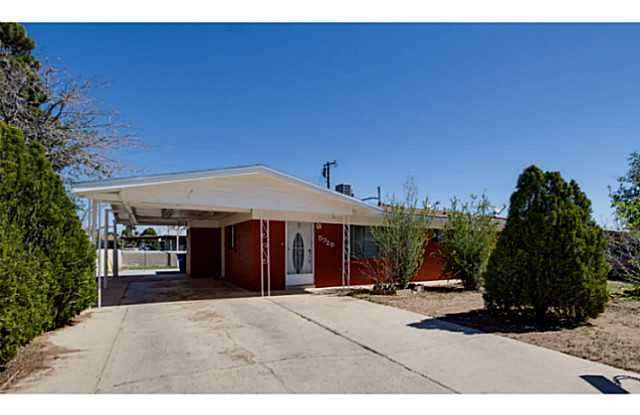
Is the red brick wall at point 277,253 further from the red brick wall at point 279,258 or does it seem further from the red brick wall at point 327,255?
the red brick wall at point 327,255

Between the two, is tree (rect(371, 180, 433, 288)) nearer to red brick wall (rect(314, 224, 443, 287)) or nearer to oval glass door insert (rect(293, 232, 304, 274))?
red brick wall (rect(314, 224, 443, 287))

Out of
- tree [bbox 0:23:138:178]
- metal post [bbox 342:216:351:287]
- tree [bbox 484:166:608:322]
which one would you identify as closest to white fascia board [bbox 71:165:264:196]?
metal post [bbox 342:216:351:287]

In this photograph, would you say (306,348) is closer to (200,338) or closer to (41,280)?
(200,338)

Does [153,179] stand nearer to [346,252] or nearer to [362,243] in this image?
[346,252]

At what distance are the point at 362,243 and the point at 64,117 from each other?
42.0 ft

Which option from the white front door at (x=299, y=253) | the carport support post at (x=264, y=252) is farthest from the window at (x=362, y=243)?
the carport support post at (x=264, y=252)

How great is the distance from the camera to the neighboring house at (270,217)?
9.80 metres

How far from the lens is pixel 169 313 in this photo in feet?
28.6

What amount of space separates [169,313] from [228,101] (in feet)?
24.5

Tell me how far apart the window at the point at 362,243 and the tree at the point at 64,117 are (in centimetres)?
967

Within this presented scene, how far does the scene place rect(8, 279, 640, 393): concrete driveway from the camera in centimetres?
414

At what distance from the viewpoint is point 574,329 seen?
6.59 m

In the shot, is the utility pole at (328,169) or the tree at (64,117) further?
the utility pole at (328,169)

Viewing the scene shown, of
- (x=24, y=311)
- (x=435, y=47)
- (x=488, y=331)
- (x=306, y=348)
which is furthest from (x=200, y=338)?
→ (x=435, y=47)
